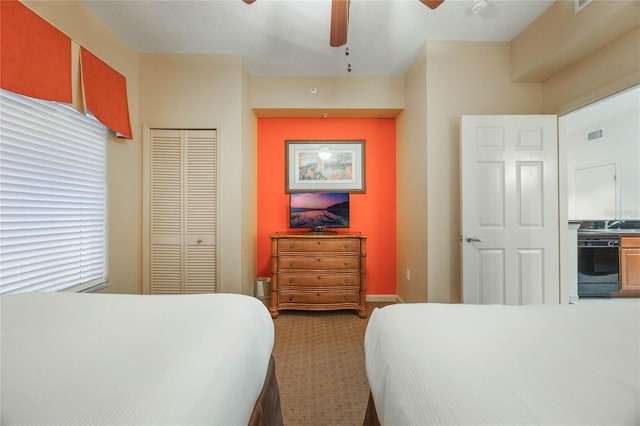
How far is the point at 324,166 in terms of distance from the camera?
11.0 ft

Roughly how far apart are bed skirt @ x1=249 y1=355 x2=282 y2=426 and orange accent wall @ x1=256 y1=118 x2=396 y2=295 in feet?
7.23

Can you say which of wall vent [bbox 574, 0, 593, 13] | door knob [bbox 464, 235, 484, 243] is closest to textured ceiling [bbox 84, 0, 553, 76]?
wall vent [bbox 574, 0, 593, 13]

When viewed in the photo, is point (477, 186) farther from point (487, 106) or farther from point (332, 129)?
point (332, 129)

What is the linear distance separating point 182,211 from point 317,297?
1.72 m

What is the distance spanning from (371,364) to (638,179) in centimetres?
550

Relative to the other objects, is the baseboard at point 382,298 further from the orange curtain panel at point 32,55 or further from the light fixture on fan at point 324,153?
the orange curtain panel at point 32,55

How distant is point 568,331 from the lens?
0.84 metres

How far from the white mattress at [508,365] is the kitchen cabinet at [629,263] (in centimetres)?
394

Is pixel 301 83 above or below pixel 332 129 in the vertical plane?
above

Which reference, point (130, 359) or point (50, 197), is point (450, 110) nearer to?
point (130, 359)

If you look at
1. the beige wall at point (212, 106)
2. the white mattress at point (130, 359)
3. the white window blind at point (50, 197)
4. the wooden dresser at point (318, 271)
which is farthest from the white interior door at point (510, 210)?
the white window blind at point (50, 197)

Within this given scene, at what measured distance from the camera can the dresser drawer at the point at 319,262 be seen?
2.88 metres

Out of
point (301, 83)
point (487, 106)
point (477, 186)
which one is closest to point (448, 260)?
point (477, 186)

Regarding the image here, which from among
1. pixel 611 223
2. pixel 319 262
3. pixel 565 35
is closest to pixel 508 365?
pixel 319 262
